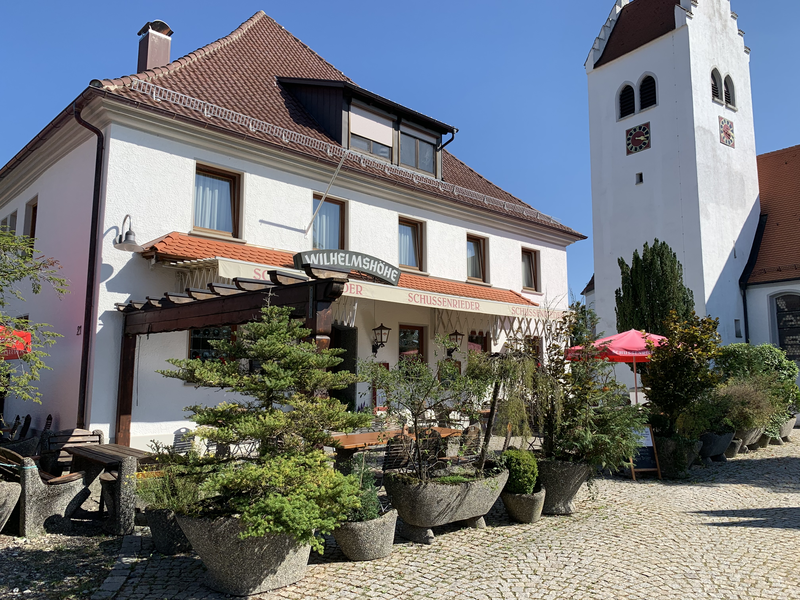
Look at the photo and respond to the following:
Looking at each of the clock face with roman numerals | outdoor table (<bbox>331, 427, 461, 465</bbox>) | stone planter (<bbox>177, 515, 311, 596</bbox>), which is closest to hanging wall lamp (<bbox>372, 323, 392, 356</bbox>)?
outdoor table (<bbox>331, 427, 461, 465</bbox>)

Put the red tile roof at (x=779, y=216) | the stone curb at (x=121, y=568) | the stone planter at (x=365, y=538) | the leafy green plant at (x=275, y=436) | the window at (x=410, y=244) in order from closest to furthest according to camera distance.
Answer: the leafy green plant at (x=275, y=436) < the stone curb at (x=121, y=568) < the stone planter at (x=365, y=538) < the window at (x=410, y=244) < the red tile roof at (x=779, y=216)

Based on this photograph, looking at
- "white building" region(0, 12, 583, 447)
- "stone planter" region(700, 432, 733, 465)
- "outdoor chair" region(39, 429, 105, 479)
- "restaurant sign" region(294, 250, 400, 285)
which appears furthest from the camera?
"stone planter" region(700, 432, 733, 465)

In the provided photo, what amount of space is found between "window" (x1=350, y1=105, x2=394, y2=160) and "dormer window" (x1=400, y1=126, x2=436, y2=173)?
51 centimetres

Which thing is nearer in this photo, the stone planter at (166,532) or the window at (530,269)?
the stone planter at (166,532)

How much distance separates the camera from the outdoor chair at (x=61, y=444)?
26.7 ft

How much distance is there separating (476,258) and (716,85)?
19441 millimetres

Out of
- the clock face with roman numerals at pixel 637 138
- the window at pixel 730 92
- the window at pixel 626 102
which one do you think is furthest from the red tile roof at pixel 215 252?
the window at pixel 730 92

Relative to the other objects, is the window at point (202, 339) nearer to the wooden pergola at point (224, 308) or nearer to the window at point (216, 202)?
the wooden pergola at point (224, 308)

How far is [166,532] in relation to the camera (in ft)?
17.7

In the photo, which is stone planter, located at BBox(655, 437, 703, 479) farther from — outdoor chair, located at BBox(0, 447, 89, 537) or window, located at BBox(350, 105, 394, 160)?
window, located at BBox(350, 105, 394, 160)

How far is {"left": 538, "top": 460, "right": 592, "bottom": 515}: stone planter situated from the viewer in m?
6.88

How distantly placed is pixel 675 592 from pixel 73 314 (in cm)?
1006

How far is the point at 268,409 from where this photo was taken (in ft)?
16.5

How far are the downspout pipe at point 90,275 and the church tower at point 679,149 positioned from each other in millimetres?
23642
